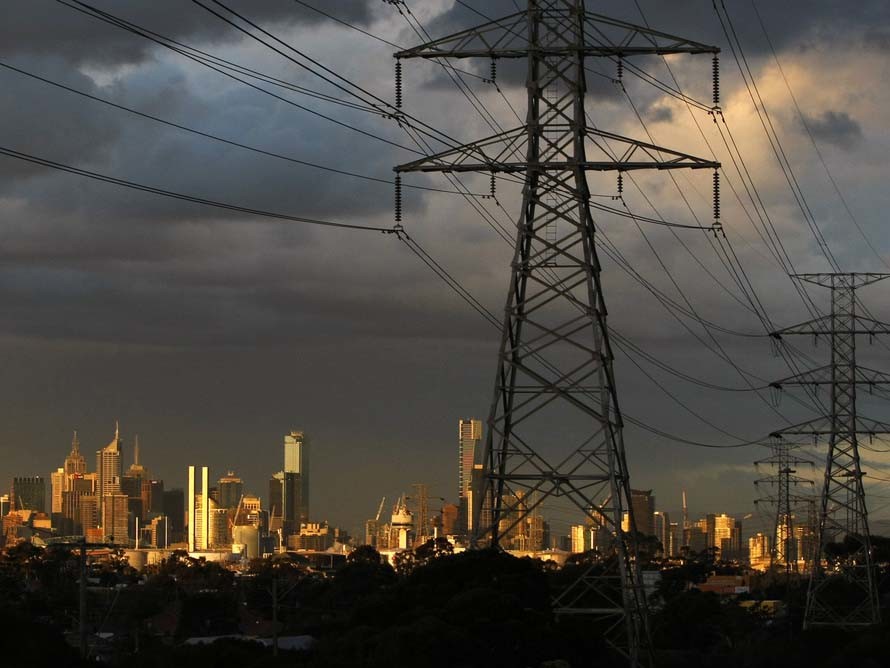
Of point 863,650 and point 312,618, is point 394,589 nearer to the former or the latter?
point 863,650

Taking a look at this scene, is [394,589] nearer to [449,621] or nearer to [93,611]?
[449,621]

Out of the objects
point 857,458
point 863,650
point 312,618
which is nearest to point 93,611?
point 312,618

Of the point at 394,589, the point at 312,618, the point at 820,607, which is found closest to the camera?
the point at 394,589

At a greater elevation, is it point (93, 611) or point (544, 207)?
point (544, 207)

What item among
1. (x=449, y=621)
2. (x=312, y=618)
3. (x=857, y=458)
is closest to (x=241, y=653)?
(x=449, y=621)

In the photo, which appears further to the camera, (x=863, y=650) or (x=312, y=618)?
(x=312, y=618)

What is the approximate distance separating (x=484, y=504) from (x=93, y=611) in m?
92.6

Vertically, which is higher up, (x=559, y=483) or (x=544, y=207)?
(x=544, y=207)

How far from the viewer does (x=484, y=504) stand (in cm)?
5219

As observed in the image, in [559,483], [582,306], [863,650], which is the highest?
[582,306]

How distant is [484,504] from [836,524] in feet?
162

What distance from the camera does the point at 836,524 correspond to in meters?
97.4

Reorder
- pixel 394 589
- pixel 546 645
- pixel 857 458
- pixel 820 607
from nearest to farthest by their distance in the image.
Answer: pixel 546 645 → pixel 394 589 → pixel 857 458 → pixel 820 607

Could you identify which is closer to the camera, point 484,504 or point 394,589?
point 484,504
